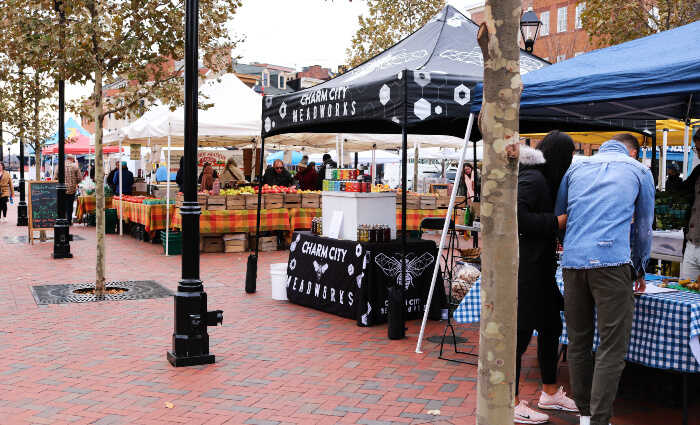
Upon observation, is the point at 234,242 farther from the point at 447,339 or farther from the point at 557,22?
the point at 557,22

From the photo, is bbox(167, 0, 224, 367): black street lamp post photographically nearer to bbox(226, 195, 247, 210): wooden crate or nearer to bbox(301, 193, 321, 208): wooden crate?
bbox(226, 195, 247, 210): wooden crate

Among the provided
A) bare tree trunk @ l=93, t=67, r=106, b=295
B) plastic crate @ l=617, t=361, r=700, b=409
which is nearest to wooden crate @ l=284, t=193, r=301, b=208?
bare tree trunk @ l=93, t=67, r=106, b=295

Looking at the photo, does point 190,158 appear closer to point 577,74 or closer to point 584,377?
point 577,74

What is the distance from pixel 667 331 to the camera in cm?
434

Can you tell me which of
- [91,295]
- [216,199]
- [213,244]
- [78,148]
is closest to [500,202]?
[91,295]

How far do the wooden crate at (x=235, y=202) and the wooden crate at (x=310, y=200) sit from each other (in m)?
1.34

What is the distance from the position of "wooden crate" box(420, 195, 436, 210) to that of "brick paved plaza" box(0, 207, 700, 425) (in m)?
7.38

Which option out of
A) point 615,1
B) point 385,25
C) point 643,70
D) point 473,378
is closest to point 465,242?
point 615,1

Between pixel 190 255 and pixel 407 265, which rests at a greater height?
pixel 190 255

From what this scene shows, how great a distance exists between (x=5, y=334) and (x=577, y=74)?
5958 millimetres

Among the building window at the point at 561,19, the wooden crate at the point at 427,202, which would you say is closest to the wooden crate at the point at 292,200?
the wooden crate at the point at 427,202

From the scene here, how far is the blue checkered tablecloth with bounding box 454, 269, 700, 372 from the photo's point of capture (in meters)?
4.21

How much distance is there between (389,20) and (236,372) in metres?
23.5

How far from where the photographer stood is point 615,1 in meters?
15.9
